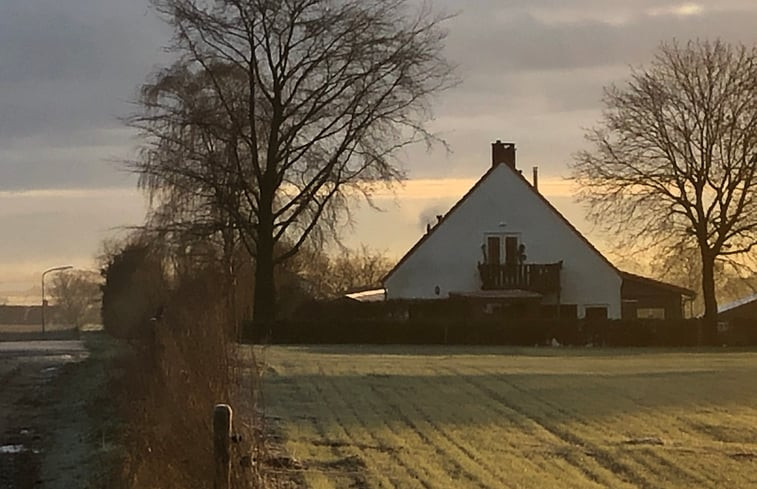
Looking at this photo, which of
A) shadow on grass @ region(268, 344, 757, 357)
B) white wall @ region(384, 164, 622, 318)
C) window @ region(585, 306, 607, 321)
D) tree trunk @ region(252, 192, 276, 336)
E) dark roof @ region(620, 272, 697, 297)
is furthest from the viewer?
dark roof @ region(620, 272, 697, 297)

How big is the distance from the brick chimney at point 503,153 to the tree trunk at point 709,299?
475 inches

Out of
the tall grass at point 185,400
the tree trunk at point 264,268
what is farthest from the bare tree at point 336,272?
the tall grass at point 185,400

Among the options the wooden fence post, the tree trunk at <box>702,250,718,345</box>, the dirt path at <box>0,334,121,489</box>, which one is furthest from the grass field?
the tree trunk at <box>702,250,718,345</box>

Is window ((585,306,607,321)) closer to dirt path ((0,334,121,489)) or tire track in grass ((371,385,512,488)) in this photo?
dirt path ((0,334,121,489))

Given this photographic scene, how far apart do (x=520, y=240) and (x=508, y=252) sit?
2.82 feet

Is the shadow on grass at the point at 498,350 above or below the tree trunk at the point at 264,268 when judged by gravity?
below

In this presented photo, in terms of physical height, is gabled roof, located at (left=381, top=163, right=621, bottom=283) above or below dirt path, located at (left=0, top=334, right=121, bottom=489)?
above

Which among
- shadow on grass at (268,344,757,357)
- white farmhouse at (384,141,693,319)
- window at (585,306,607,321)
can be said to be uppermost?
white farmhouse at (384,141,693,319)

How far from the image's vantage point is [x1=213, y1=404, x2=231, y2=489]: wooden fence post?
10773 mm

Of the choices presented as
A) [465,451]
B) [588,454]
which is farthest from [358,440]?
[588,454]

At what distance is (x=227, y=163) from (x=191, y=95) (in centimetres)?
324

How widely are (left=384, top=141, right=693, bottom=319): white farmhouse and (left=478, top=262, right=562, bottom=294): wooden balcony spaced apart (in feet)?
0.33

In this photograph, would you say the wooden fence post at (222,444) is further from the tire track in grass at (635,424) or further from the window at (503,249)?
the window at (503,249)

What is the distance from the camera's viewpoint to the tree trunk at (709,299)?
2413 inches
